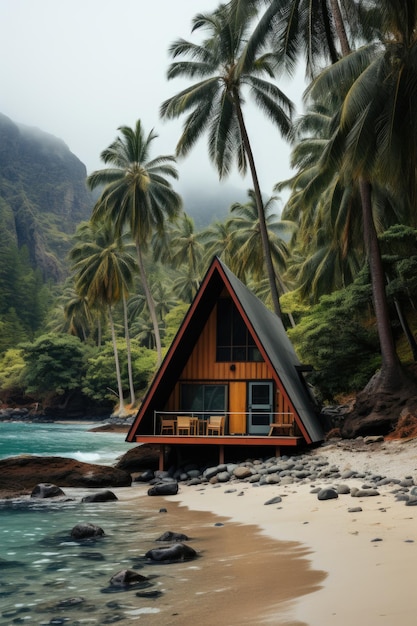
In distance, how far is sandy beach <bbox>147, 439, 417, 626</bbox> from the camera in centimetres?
470

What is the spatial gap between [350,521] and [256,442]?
7.45 m

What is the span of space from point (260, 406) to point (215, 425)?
149 cm

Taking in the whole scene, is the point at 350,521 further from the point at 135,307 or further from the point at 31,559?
the point at 135,307

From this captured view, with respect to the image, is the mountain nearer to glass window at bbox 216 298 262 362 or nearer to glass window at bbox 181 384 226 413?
glass window at bbox 216 298 262 362

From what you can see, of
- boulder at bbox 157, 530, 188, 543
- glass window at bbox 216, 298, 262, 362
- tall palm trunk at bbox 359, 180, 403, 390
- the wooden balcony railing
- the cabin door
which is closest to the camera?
boulder at bbox 157, 530, 188, 543

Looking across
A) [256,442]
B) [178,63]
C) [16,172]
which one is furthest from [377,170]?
[16,172]

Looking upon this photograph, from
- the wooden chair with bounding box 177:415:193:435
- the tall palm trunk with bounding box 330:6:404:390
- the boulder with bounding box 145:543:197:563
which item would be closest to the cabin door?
the wooden chair with bounding box 177:415:193:435

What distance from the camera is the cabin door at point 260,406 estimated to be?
696 inches

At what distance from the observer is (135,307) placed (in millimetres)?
74625

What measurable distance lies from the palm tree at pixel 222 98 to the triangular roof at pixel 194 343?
7998 mm

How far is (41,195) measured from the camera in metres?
146

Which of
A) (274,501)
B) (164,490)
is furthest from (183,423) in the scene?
(274,501)

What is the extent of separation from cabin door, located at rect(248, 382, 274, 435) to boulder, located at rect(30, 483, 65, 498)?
6.29 meters

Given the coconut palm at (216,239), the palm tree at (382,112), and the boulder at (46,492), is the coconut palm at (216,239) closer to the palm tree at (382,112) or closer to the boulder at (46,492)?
the palm tree at (382,112)
